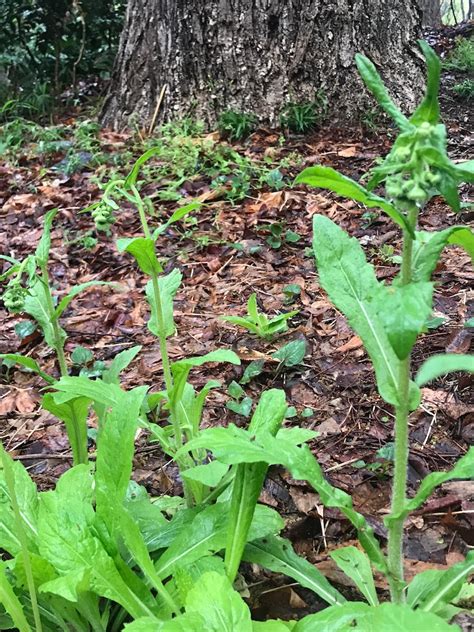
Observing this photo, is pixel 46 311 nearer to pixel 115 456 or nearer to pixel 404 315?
pixel 115 456

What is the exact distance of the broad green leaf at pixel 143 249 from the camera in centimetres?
162

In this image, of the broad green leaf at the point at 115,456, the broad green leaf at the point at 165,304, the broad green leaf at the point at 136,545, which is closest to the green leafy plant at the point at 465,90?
the broad green leaf at the point at 165,304

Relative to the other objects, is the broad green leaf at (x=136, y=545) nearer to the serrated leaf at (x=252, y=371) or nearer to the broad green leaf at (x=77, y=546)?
the broad green leaf at (x=77, y=546)

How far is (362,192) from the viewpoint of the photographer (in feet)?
3.75

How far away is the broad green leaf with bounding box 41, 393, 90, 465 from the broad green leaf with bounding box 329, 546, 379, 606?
86cm

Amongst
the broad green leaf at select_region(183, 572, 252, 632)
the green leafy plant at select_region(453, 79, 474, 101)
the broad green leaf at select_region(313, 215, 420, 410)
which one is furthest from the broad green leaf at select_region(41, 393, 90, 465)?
the green leafy plant at select_region(453, 79, 474, 101)

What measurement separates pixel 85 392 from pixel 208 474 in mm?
402

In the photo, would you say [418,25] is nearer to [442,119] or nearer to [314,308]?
[442,119]

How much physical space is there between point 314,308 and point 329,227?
1476mm

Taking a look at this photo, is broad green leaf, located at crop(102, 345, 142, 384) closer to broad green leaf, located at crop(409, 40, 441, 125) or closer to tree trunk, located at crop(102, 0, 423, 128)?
broad green leaf, located at crop(409, 40, 441, 125)

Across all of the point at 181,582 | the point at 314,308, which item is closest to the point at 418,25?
the point at 314,308

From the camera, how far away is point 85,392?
1.60m

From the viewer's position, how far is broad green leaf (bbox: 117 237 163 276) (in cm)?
162

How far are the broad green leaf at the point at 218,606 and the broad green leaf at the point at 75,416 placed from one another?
74cm
